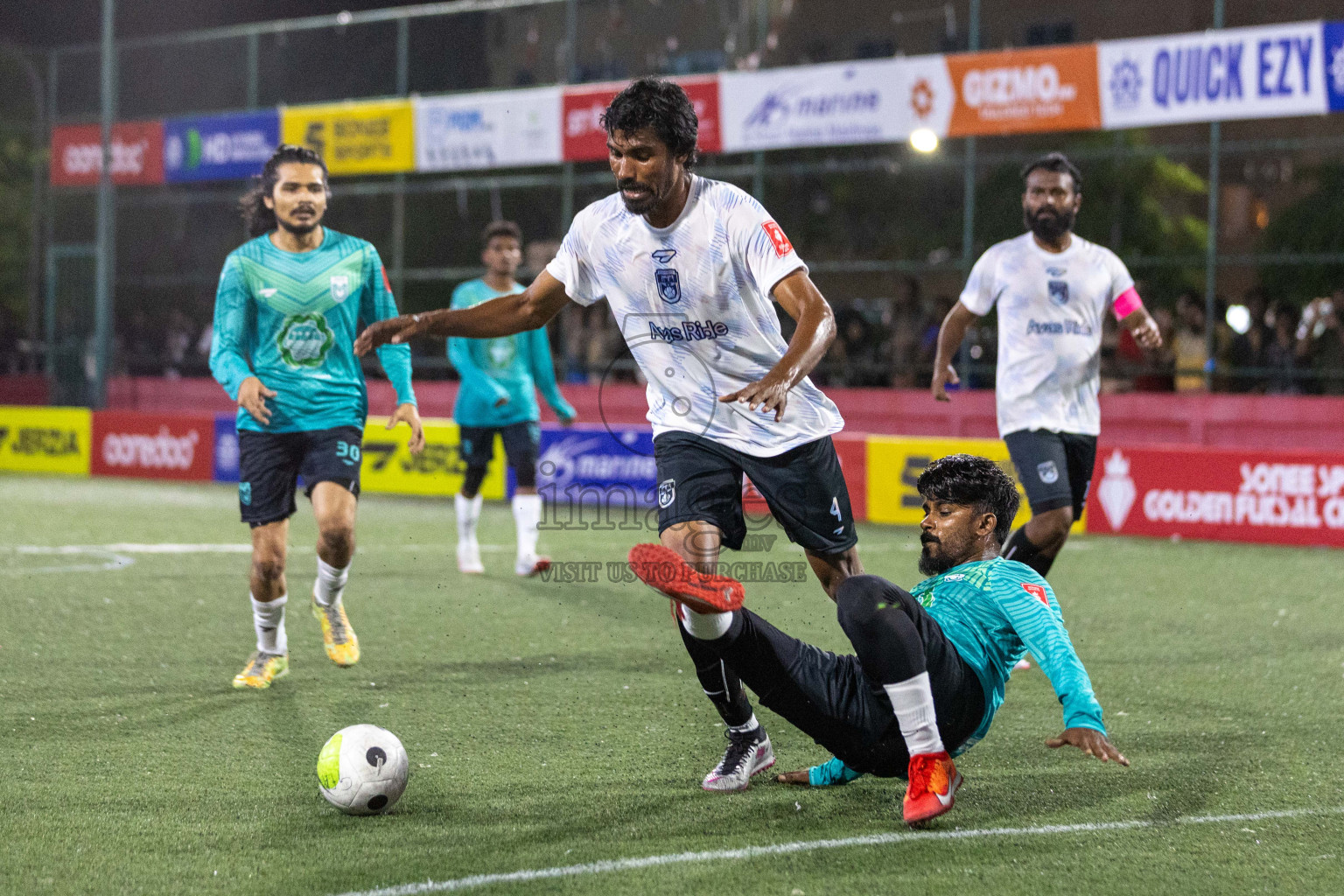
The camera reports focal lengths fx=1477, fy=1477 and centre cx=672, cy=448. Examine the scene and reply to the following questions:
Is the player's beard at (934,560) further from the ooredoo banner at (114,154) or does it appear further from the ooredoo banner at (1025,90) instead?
the ooredoo banner at (114,154)

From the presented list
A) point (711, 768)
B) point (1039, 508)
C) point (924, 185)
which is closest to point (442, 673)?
point (711, 768)

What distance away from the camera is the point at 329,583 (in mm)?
6406

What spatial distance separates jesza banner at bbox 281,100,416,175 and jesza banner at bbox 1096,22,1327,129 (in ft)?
31.9

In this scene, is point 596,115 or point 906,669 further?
point 596,115

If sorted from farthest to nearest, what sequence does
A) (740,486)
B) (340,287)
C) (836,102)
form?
(836,102) < (340,287) < (740,486)

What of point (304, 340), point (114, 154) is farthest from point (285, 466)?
point (114, 154)

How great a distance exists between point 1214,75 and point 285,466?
40.3 ft

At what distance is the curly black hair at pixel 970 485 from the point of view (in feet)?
13.7

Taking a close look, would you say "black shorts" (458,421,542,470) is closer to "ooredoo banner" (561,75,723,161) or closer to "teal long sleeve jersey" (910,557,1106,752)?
"teal long sleeve jersey" (910,557,1106,752)

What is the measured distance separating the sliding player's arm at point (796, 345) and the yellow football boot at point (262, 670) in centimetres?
278

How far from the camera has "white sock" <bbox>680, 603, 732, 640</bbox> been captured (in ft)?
13.2

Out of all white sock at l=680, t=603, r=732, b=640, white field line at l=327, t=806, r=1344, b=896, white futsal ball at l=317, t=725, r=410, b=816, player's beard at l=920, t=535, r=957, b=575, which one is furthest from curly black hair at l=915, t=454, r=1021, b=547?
white futsal ball at l=317, t=725, r=410, b=816

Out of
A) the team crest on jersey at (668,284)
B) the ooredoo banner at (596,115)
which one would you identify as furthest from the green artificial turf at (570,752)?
the ooredoo banner at (596,115)

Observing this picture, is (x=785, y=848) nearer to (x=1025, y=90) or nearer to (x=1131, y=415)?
(x=1131, y=415)
